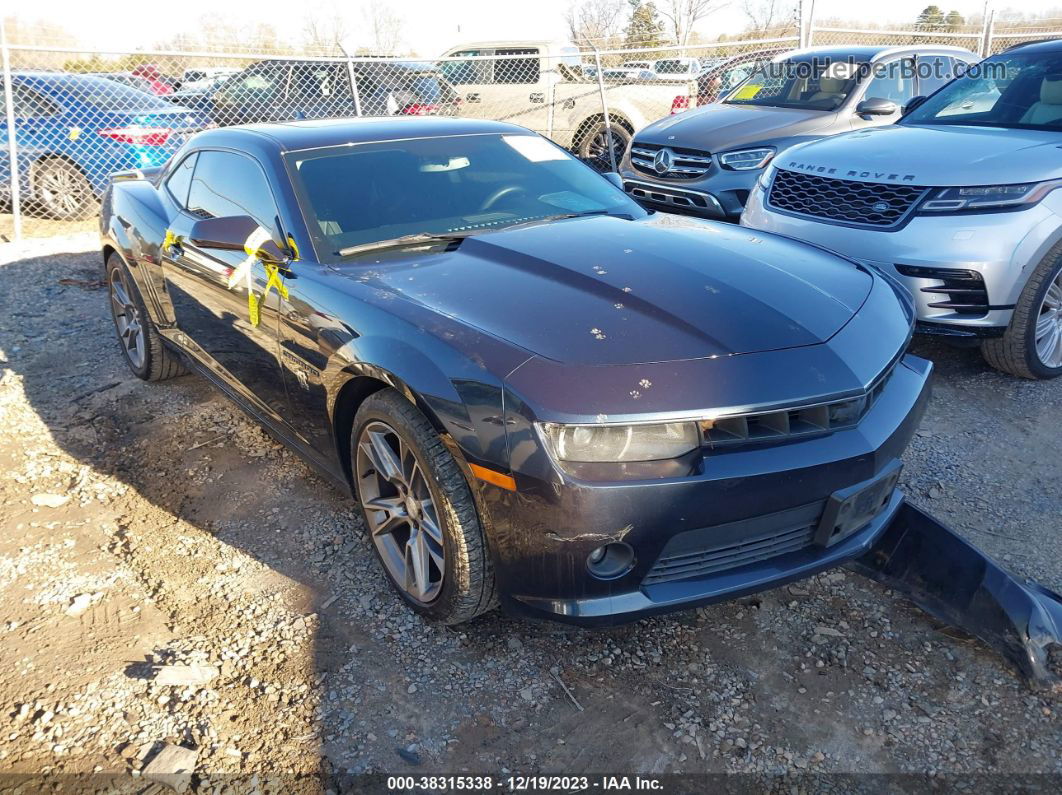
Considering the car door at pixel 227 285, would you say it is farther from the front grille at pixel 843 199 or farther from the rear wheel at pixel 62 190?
the rear wheel at pixel 62 190

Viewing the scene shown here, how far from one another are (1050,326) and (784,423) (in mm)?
3035

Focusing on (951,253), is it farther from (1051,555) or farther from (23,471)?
(23,471)

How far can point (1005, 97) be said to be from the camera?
16.8 feet

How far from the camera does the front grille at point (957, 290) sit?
4.07m

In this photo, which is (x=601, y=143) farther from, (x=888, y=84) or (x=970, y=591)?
(x=970, y=591)

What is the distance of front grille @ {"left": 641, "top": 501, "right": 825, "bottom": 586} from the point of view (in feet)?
7.16

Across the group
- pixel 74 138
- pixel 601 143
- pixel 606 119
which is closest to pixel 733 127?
pixel 606 119

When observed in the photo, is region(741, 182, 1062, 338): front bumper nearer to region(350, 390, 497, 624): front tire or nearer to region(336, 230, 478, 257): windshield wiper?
region(336, 230, 478, 257): windshield wiper

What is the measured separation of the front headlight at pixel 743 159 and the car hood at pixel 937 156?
1.67 metres

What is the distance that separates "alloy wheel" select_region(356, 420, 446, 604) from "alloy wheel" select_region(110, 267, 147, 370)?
261 centimetres

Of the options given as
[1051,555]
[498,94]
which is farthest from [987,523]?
[498,94]

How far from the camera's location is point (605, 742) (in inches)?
88.5

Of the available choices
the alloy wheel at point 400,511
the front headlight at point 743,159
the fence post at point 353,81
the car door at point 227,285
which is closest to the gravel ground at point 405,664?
the alloy wheel at point 400,511

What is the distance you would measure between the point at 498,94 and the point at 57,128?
17.1ft
